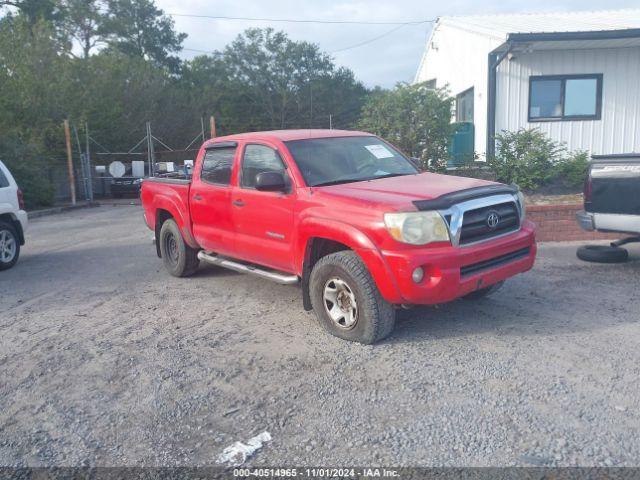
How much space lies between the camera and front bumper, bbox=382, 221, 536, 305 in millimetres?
4492

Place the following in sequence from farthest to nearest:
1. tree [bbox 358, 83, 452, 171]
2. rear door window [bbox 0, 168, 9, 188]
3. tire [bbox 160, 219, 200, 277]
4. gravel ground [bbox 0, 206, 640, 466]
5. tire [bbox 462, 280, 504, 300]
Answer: tree [bbox 358, 83, 452, 171] < rear door window [bbox 0, 168, 9, 188] < tire [bbox 160, 219, 200, 277] < tire [bbox 462, 280, 504, 300] < gravel ground [bbox 0, 206, 640, 466]

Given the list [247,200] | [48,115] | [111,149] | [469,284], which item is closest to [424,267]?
[469,284]

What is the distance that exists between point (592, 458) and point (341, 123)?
4104cm

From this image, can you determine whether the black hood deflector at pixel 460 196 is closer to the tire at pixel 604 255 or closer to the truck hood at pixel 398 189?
the truck hood at pixel 398 189

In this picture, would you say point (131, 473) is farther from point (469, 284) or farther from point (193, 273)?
point (193, 273)

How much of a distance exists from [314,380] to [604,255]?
512cm

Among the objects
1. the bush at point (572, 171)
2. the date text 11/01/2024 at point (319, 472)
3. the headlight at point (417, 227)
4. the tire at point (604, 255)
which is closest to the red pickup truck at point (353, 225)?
the headlight at point (417, 227)

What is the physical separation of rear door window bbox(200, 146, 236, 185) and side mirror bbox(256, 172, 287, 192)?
3.73ft

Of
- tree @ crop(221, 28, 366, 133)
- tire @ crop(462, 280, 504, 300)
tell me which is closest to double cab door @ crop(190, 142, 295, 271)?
tire @ crop(462, 280, 504, 300)

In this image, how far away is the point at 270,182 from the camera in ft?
17.5

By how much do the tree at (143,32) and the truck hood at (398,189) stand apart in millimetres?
42743

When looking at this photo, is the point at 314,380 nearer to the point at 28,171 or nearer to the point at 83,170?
the point at 28,171

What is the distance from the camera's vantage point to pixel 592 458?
3.16 meters

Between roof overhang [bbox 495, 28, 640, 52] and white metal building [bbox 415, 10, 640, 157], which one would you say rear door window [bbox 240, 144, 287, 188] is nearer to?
roof overhang [bbox 495, 28, 640, 52]
